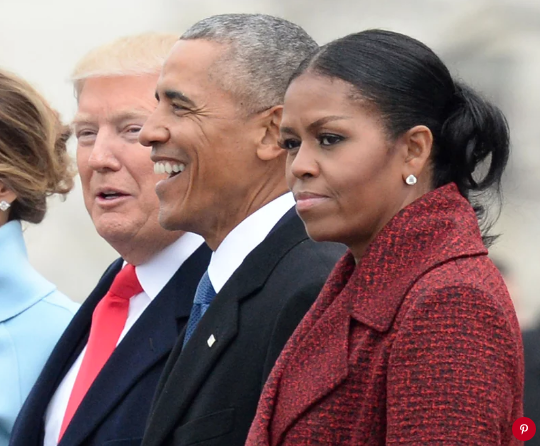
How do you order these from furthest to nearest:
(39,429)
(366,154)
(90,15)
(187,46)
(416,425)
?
(90,15)
(39,429)
(187,46)
(366,154)
(416,425)

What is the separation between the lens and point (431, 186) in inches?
81.6

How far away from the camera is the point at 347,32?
13.5ft

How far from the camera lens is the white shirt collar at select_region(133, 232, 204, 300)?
3229mm

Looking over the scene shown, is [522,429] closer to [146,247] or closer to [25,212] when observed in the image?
[146,247]

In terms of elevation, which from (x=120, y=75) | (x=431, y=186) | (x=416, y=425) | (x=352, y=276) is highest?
(x=120, y=75)

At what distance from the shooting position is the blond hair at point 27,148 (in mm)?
3711

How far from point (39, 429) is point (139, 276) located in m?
0.51

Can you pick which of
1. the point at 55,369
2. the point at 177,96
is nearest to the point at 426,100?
the point at 177,96

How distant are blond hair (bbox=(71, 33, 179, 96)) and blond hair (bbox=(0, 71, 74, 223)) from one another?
0.37 meters

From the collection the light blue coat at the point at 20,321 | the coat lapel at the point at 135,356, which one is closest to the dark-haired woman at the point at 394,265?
the coat lapel at the point at 135,356

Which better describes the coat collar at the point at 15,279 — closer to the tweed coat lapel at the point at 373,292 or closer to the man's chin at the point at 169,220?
the man's chin at the point at 169,220

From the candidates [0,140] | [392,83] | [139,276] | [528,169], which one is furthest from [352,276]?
[0,140]

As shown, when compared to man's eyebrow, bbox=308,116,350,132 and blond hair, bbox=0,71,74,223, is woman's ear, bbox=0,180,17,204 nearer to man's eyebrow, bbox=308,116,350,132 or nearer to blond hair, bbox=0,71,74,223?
blond hair, bbox=0,71,74,223

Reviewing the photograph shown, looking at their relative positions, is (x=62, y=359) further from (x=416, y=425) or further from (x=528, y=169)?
(x=416, y=425)
